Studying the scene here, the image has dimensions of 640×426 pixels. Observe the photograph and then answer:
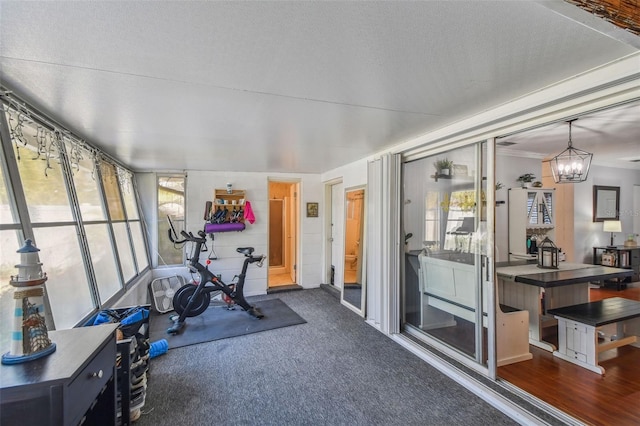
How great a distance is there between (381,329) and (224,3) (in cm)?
363

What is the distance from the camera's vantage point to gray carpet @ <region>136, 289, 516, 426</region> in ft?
7.17

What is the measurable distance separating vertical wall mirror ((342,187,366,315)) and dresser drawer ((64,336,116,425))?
11.7 feet

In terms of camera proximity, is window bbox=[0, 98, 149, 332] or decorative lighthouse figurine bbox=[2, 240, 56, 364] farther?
window bbox=[0, 98, 149, 332]

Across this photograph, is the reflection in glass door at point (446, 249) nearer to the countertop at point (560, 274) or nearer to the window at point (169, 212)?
the countertop at point (560, 274)

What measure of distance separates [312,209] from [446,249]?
10.6ft

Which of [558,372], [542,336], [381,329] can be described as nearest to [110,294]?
[381,329]

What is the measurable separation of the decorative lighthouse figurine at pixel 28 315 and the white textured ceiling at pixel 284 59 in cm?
100

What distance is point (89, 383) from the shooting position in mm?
1382

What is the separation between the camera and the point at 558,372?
277 centimetres

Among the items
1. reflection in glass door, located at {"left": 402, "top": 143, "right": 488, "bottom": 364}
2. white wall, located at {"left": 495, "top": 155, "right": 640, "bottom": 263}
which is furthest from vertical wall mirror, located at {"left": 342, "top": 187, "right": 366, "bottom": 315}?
white wall, located at {"left": 495, "top": 155, "right": 640, "bottom": 263}

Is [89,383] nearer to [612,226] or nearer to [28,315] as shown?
[28,315]

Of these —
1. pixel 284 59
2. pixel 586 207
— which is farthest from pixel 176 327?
pixel 586 207

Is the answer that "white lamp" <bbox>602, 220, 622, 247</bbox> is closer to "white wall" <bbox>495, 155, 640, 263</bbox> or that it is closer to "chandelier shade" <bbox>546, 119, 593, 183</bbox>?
"white wall" <bbox>495, 155, 640, 263</bbox>

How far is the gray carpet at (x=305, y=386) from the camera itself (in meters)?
2.19
